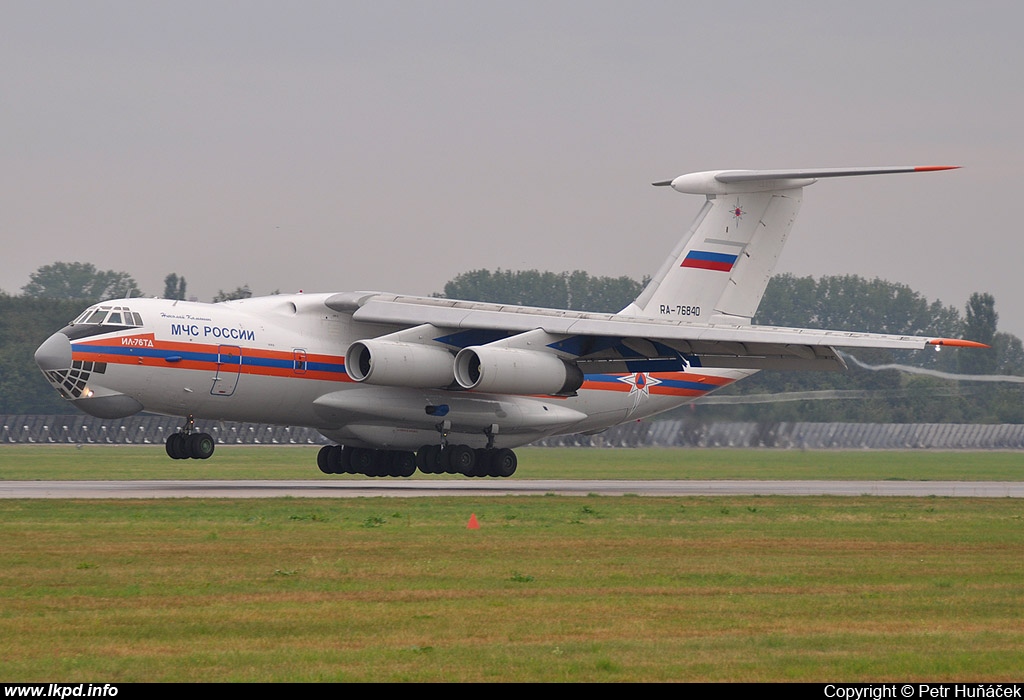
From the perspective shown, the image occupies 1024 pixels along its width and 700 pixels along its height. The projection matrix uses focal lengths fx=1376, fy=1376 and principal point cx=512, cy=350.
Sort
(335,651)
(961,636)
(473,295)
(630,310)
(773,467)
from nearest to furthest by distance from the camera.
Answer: (335,651) < (961,636) < (630,310) < (773,467) < (473,295)

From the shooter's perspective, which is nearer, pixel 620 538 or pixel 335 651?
pixel 335 651

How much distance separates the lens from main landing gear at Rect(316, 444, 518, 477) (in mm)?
26594

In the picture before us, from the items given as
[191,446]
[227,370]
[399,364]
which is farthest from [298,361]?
[191,446]

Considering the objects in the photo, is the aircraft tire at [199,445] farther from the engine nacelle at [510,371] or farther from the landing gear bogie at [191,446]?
the engine nacelle at [510,371]

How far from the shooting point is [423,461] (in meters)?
26.8

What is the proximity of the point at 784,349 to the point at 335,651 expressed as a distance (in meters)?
18.8

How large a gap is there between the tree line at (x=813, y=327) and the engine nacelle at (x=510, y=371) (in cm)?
590

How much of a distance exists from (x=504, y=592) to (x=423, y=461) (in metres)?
15.8

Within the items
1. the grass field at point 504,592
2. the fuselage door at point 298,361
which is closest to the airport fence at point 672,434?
the fuselage door at point 298,361

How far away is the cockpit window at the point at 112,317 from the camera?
23.4 metres

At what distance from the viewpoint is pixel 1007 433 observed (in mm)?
49281

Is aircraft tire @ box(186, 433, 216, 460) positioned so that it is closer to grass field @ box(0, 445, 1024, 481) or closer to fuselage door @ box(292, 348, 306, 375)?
fuselage door @ box(292, 348, 306, 375)

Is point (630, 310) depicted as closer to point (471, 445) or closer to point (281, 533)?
point (471, 445)
